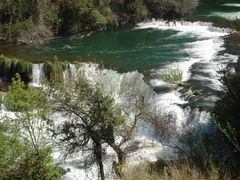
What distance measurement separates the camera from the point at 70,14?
160 ft

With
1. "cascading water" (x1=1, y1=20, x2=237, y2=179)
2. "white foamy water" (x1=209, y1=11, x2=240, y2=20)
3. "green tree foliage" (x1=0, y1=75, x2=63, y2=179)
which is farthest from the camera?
"white foamy water" (x1=209, y1=11, x2=240, y2=20)

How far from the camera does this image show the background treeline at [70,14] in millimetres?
45344

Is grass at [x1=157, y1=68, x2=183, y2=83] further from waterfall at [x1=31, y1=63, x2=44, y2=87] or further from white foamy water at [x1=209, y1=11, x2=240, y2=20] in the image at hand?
white foamy water at [x1=209, y1=11, x2=240, y2=20]

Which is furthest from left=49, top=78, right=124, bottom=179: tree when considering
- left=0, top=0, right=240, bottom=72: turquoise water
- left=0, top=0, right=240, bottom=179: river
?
left=0, top=0, right=240, bottom=72: turquoise water

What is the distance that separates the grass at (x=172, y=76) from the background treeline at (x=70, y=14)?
1588 centimetres

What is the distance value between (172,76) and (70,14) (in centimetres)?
2086

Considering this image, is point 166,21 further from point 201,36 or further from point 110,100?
point 110,100

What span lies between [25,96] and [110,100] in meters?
3.75

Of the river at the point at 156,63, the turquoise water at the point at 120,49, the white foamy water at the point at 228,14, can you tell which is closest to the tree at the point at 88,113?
the river at the point at 156,63

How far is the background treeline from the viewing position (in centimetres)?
4534

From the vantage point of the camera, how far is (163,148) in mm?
25297

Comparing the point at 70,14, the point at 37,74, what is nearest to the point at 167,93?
the point at 37,74

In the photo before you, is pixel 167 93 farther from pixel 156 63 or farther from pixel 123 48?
pixel 123 48

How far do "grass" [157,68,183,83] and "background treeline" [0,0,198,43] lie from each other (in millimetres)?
15882
